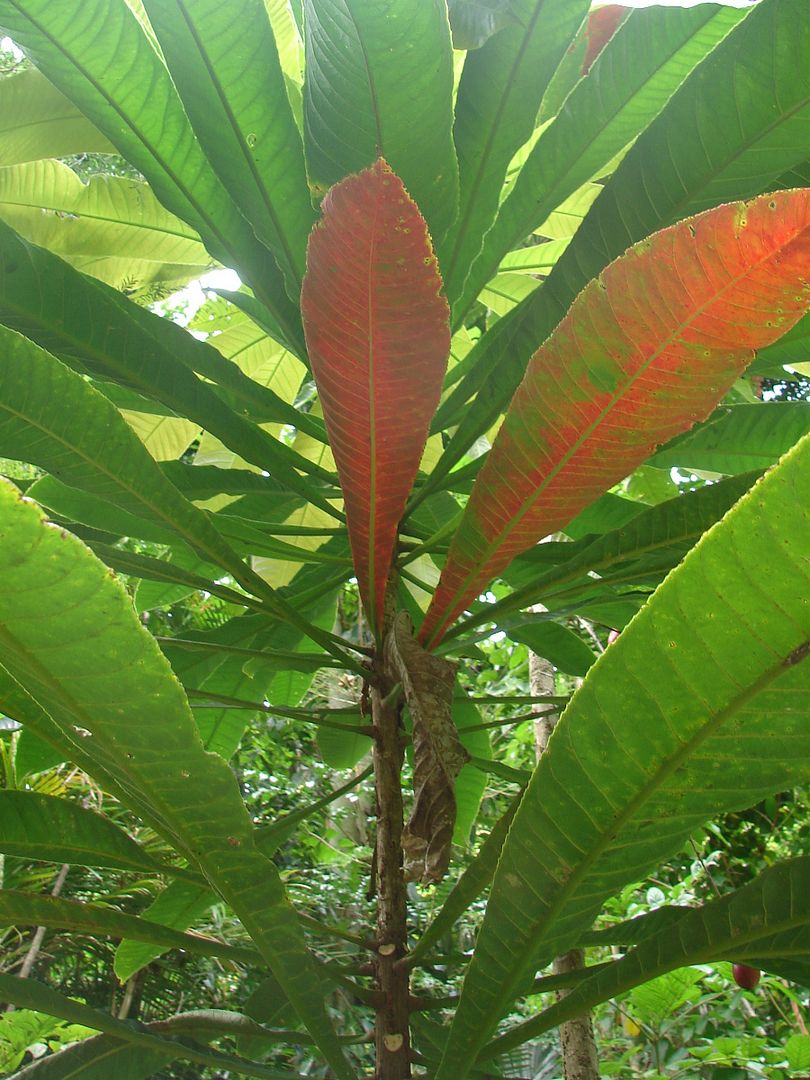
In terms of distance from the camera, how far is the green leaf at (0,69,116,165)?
3.19 ft

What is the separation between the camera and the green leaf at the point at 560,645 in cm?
111

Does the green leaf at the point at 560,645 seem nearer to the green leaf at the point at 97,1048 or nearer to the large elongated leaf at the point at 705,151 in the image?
the large elongated leaf at the point at 705,151

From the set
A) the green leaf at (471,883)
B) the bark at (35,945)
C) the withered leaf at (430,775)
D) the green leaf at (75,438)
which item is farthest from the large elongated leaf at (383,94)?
the bark at (35,945)

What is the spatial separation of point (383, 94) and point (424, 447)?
9.3 inches

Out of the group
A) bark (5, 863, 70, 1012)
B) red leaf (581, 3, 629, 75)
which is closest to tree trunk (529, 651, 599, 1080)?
red leaf (581, 3, 629, 75)

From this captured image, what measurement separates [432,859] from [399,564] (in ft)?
1.01

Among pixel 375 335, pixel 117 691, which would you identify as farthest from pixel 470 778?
pixel 117 691

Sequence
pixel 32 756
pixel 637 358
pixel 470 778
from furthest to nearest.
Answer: pixel 470 778, pixel 32 756, pixel 637 358

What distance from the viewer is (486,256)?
85 centimetres

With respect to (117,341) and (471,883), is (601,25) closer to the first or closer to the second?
(117,341)

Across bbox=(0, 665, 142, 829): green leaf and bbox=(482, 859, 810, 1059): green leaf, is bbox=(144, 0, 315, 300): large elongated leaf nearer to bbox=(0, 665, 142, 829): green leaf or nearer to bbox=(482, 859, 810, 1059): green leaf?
bbox=(0, 665, 142, 829): green leaf

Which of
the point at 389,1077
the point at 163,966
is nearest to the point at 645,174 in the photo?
the point at 389,1077

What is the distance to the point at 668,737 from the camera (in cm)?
43

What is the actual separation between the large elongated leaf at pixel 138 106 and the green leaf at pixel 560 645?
453 millimetres
